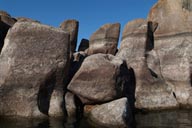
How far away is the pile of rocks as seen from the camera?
13.6 metres

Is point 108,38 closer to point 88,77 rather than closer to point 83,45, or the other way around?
point 83,45

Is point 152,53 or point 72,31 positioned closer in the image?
point 152,53

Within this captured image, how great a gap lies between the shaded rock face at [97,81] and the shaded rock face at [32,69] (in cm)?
88

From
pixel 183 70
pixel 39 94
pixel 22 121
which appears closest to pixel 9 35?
pixel 39 94

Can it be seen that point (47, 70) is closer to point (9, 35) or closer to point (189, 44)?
point (9, 35)

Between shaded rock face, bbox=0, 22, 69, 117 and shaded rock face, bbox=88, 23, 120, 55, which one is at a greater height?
shaded rock face, bbox=88, 23, 120, 55

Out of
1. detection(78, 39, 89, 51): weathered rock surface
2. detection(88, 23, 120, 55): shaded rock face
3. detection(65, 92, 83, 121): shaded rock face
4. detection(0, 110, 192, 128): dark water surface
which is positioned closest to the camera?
detection(0, 110, 192, 128): dark water surface

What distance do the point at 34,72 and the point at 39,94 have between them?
1.03m

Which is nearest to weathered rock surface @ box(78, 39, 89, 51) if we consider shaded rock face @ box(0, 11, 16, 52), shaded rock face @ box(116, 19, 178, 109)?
shaded rock face @ box(116, 19, 178, 109)

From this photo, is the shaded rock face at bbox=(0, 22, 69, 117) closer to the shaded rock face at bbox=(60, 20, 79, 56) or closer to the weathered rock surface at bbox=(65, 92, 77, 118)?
the weathered rock surface at bbox=(65, 92, 77, 118)

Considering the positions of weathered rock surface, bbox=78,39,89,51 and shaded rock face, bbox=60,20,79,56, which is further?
weathered rock surface, bbox=78,39,89,51

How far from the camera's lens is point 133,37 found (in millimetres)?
19406

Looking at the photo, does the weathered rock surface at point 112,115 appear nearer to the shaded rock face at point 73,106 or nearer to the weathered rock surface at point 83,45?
the shaded rock face at point 73,106

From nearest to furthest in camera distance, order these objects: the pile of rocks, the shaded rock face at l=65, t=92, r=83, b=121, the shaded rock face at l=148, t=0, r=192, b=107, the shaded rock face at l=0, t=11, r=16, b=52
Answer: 1. the pile of rocks
2. the shaded rock face at l=65, t=92, r=83, b=121
3. the shaded rock face at l=148, t=0, r=192, b=107
4. the shaded rock face at l=0, t=11, r=16, b=52
